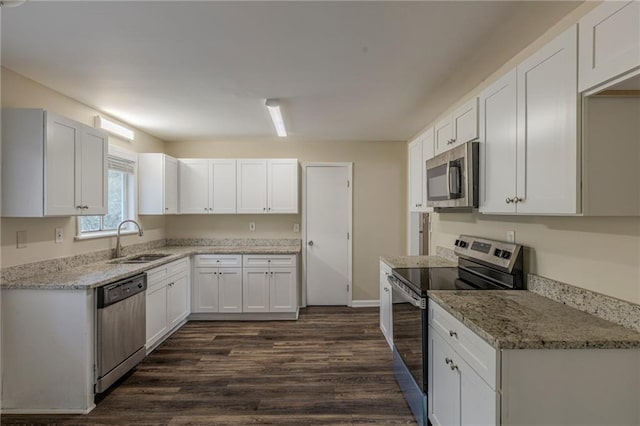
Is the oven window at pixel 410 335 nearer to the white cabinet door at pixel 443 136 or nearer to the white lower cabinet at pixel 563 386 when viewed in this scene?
the white lower cabinet at pixel 563 386

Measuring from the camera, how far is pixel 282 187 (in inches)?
173

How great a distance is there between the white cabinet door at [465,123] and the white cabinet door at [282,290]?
259 centimetres

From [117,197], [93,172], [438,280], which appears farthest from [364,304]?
[93,172]

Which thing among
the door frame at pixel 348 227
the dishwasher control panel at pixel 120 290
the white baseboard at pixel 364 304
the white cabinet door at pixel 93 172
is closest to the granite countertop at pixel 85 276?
the dishwasher control panel at pixel 120 290

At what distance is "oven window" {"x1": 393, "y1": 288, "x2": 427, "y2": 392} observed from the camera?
2008 millimetres

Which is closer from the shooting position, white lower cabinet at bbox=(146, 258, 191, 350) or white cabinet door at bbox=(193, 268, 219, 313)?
white lower cabinet at bbox=(146, 258, 191, 350)

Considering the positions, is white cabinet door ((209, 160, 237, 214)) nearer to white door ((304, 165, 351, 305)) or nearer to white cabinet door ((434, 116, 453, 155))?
white door ((304, 165, 351, 305))

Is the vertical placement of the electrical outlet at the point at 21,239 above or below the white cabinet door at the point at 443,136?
below

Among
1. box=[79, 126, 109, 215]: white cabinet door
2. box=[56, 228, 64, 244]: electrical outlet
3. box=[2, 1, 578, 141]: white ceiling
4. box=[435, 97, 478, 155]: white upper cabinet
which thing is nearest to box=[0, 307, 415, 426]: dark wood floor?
box=[56, 228, 64, 244]: electrical outlet

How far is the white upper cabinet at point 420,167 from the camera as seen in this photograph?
3048mm

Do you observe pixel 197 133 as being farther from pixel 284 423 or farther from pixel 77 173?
pixel 284 423

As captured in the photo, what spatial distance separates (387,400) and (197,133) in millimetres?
3852

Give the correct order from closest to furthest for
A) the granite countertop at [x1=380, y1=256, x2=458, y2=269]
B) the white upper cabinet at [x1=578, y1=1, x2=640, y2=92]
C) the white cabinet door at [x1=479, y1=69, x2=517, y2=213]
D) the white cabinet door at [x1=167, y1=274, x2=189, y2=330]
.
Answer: the white upper cabinet at [x1=578, y1=1, x2=640, y2=92]
the white cabinet door at [x1=479, y1=69, x2=517, y2=213]
the granite countertop at [x1=380, y1=256, x2=458, y2=269]
the white cabinet door at [x1=167, y1=274, x2=189, y2=330]

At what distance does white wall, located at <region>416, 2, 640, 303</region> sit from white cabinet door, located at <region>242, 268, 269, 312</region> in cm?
278
